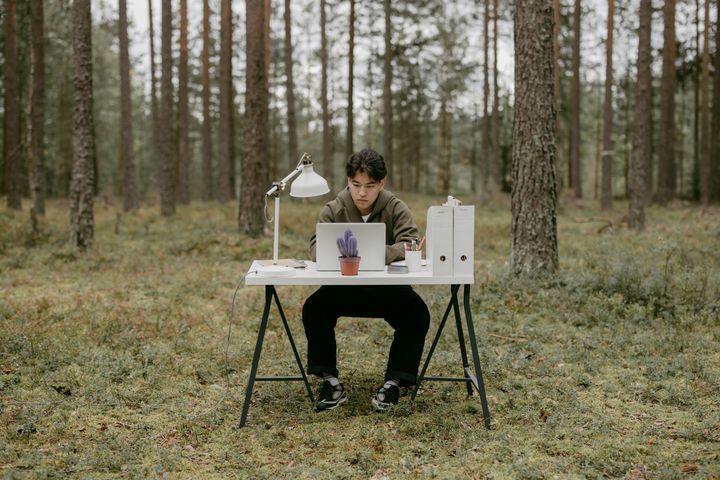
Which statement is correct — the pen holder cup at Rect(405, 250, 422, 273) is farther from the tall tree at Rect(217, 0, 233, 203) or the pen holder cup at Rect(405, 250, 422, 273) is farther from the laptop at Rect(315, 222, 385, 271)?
the tall tree at Rect(217, 0, 233, 203)

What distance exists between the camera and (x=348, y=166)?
15.9 feet

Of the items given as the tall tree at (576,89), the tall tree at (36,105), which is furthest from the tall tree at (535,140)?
the tall tree at (576,89)

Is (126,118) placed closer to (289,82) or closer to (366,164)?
(289,82)

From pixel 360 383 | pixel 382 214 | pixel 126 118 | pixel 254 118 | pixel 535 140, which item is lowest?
pixel 360 383

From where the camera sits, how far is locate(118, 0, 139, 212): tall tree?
61.5 feet

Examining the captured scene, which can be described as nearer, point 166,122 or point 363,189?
point 363,189

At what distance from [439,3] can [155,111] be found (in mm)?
11709

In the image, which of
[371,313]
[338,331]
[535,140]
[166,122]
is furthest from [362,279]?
[166,122]

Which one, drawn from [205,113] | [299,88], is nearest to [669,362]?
[205,113]

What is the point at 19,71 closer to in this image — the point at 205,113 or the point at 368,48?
the point at 205,113

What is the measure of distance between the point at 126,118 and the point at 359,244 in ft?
56.7

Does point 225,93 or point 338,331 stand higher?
point 225,93

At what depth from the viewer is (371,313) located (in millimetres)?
4883

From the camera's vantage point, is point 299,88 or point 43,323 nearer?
point 43,323
